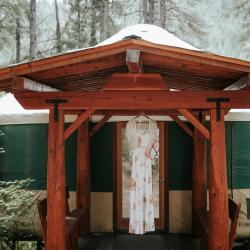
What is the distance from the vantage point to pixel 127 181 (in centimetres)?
650

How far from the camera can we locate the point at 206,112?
220 inches

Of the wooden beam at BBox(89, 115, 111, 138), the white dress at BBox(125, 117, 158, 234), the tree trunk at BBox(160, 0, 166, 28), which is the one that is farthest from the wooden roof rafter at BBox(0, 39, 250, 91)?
the tree trunk at BBox(160, 0, 166, 28)

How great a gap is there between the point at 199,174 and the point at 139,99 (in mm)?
2512

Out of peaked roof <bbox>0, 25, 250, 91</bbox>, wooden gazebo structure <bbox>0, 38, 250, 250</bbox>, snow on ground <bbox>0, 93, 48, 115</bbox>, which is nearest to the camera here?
peaked roof <bbox>0, 25, 250, 91</bbox>

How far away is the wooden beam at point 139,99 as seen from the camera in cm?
379

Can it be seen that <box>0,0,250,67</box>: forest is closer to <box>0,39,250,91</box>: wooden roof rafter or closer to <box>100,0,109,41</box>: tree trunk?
<box>100,0,109,41</box>: tree trunk

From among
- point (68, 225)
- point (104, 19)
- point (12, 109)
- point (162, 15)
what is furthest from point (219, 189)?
point (162, 15)

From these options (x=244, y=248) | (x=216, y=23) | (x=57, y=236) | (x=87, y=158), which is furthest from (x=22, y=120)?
(x=216, y=23)

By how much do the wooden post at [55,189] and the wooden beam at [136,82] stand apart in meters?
0.67

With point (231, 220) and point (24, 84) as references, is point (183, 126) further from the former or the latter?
point (24, 84)

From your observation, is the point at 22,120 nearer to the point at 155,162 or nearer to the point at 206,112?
the point at 155,162

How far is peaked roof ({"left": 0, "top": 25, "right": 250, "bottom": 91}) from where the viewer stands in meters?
3.21

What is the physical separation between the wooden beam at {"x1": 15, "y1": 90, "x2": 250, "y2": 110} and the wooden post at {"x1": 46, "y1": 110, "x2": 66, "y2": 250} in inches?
8.7

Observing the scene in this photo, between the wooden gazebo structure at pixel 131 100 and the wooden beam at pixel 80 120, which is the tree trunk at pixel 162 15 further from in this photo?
the wooden beam at pixel 80 120
